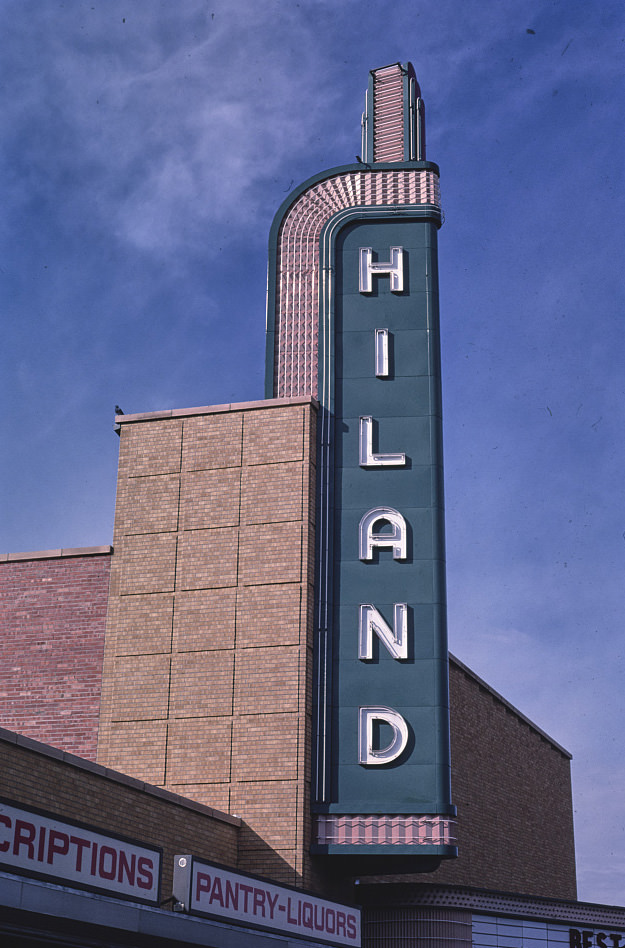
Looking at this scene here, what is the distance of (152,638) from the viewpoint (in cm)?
2448

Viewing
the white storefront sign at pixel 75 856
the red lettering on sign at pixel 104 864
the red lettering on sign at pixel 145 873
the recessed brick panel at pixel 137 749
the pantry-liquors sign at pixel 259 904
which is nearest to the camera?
the white storefront sign at pixel 75 856

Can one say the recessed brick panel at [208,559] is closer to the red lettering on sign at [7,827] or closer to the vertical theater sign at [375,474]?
the vertical theater sign at [375,474]

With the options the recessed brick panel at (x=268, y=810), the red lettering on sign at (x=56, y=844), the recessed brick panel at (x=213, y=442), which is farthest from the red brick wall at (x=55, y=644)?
the red lettering on sign at (x=56, y=844)

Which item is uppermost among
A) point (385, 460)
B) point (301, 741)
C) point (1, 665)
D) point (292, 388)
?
point (292, 388)

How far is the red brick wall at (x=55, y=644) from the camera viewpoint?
80.4ft

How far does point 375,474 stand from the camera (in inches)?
974

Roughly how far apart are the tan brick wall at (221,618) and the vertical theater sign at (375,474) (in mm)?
525

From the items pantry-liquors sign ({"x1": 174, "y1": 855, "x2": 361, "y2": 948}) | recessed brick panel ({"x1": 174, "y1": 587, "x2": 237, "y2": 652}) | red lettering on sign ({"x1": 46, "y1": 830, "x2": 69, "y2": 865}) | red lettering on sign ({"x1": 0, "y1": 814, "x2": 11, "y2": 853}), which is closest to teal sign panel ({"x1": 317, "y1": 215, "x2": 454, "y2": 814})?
recessed brick panel ({"x1": 174, "y1": 587, "x2": 237, "y2": 652})

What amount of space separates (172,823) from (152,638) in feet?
16.4

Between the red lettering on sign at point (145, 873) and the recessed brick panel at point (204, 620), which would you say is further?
the recessed brick panel at point (204, 620)

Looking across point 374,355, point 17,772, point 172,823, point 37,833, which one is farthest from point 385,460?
point 37,833

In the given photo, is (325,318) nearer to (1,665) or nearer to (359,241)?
(359,241)

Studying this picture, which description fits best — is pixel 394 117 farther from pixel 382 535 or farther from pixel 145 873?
pixel 145 873

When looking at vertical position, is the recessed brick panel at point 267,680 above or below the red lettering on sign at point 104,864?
above
